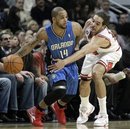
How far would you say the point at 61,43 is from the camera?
8.94m

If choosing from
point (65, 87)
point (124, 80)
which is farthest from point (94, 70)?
point (124, 80)

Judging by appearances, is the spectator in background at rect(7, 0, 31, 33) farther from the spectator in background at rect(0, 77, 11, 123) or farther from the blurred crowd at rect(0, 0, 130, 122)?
the spectator in background at rect(0, 77, 11, 123)

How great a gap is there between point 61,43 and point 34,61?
5.52 feet

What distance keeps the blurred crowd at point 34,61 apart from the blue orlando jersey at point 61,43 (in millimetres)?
295

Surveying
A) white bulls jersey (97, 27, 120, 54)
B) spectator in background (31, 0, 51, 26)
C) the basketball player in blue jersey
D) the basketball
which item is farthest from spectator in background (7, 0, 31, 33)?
white bulls jersey (97, 27, 120, 54)

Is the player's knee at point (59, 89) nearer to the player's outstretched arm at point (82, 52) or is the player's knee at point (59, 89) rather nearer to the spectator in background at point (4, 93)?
the player's outstretched arm at point (82, 52)

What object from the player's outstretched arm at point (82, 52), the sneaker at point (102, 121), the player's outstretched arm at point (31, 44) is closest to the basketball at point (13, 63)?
the player's outstretched arm at point (31, 44)

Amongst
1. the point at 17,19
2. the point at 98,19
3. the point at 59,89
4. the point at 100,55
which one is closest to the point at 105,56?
the point at 100,55

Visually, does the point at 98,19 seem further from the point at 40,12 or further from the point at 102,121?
the point at 40,12

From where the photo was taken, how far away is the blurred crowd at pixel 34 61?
33.2ft

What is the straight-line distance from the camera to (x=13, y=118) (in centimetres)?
1041

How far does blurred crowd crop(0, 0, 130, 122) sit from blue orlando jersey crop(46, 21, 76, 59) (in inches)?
11.6

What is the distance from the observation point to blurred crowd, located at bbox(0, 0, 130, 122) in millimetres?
10125

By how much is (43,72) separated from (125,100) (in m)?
1.89
